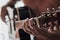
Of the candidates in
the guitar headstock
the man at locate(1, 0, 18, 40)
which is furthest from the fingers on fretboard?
the man at locate(1, 0, 18, 40)

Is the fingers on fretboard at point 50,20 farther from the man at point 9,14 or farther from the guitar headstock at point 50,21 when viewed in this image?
the man at point 9,14

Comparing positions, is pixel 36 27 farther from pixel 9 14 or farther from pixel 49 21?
pixel 9 14

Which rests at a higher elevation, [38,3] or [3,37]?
[38,3]

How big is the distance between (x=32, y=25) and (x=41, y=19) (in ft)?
0.14

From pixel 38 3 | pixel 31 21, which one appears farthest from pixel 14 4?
pixel 31 21

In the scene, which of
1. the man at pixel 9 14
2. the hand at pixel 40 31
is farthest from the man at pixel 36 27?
the man at pixel 9 14

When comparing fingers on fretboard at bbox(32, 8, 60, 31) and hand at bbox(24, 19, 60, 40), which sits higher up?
fingers on fretboard at bbox(32, 8, 60, 31)

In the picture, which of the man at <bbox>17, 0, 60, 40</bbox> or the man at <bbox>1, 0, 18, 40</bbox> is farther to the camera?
the man at <bbox>1, 0, 18, 40</bbox>

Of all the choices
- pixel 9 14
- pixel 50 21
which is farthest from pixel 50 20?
pixel 9 14

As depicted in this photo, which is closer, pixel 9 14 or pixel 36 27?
pixel 36 27

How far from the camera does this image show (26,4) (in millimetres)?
926

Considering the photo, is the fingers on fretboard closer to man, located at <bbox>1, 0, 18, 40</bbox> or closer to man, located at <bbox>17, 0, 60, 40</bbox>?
man, located at <bbox>17, 0, 60, 40</bbox>

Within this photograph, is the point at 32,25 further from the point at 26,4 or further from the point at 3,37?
the point at 3,37

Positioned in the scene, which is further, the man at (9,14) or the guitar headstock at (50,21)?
the man at (9,14)
